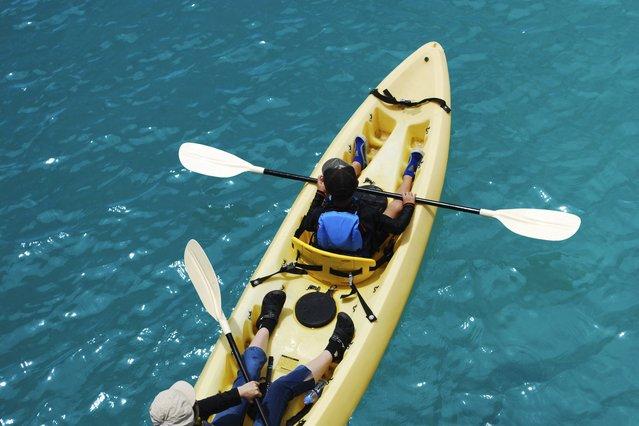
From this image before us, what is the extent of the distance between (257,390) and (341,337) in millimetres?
773

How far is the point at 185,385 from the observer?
12.2 feet

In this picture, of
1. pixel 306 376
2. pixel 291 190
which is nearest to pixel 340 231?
pixel 306 376

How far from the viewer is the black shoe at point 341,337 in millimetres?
4520

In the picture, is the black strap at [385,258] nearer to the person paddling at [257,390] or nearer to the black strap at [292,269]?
the black strap at [292,269]

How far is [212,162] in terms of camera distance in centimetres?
621

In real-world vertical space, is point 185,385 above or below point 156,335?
above

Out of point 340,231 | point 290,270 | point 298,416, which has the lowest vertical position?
point 298,416

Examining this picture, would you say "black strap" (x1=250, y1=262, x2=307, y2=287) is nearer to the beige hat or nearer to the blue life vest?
the blue life vest

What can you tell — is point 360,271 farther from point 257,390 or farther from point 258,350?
point 257,390

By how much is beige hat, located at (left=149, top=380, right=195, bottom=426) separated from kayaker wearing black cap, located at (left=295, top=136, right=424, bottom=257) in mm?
1774

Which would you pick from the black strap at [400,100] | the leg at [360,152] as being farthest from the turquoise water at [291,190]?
the leg at [360,152]

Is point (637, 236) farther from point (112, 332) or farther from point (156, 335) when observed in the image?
point (112, 332)

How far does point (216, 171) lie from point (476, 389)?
3.13 meters

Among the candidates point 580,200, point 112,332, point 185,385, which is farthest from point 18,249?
point 580,200
